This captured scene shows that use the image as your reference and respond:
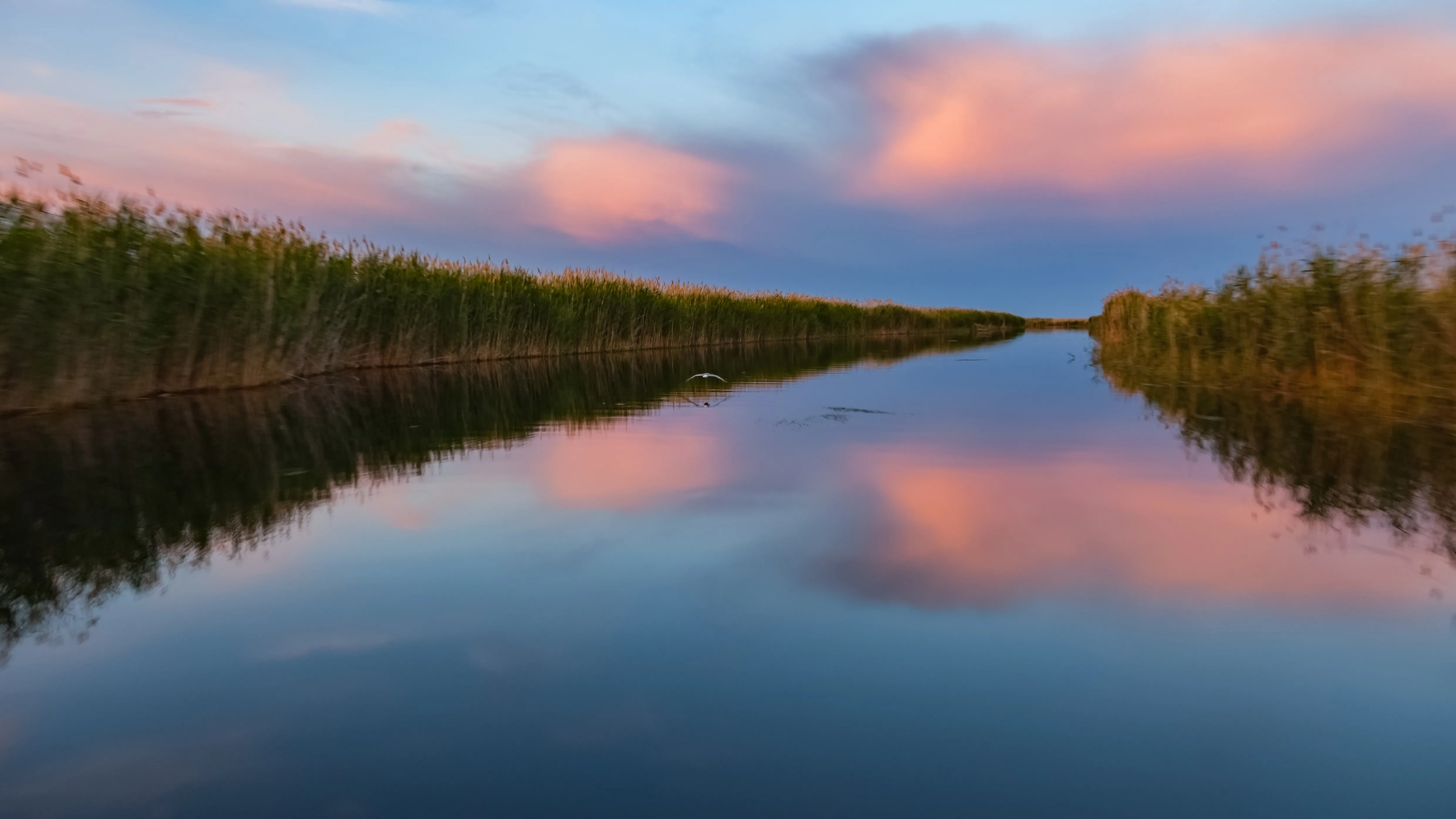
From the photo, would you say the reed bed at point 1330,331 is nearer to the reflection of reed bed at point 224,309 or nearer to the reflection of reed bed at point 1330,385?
the reflection of reed bed at point 1330,385

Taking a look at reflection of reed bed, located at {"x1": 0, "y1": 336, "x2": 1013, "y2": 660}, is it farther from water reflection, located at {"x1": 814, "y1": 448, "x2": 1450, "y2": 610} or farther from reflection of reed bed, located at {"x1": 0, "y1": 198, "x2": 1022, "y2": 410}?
water reflection, located at {"x1": 814, "y1": 448, "x2": 1450, "y2": 610}

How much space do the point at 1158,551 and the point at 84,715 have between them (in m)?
3.84

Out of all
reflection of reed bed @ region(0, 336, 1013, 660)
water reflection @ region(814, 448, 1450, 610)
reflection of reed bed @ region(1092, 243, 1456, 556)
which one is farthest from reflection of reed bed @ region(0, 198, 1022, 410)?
reflection of reed bed @ region(1092, 243, 1456, 556)

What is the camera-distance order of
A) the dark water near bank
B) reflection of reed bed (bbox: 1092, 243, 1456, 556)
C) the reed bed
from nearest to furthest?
the dark water near bank, reflection of reed bed (bbox: 1092, 243, 1456, 556), the reed bed

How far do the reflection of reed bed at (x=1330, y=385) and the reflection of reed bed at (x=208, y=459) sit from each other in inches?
211

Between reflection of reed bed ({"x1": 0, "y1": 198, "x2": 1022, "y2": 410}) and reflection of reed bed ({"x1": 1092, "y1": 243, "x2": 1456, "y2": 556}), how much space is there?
10.00 m

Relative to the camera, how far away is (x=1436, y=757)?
191 cm

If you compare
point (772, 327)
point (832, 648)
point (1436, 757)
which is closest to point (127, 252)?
point (832, 648)

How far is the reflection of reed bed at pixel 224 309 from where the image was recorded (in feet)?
24.8

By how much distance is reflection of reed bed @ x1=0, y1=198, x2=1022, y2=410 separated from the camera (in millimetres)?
7570

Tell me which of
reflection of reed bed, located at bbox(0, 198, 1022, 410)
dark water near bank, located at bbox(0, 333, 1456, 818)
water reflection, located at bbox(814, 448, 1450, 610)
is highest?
reflection of reed bed, located at bbox(0, 198, 1022, 410)

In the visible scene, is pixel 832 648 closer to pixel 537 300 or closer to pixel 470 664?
pixel 470 664

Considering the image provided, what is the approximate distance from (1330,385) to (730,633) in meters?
8.83

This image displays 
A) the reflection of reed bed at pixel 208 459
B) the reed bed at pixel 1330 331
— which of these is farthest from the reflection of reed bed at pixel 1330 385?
the reflection of reed bed at pixel 208 459
